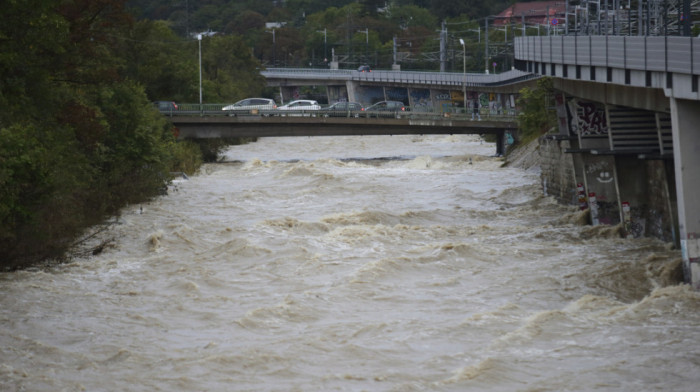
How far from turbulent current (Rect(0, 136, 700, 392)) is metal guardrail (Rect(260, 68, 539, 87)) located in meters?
50.2

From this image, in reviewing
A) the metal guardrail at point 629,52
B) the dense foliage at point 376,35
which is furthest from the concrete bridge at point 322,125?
the dense foliage at point 376,35

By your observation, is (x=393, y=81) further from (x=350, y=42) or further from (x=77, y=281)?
(x=77, y=281)

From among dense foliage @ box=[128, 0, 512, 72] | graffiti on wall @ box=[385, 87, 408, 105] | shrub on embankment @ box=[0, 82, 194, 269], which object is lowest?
shrub on embankment @ box=[0, 82, 194, 269]

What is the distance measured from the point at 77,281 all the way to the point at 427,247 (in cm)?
1006

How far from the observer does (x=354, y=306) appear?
23.6 m

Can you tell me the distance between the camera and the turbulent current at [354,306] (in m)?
18.1

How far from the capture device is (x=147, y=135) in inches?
1703

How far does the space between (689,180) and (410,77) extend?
92195 mm

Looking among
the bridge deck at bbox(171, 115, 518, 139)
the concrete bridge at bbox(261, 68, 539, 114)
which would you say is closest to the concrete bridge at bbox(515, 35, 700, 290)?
the bridge deck at bbox(171, 115, 518, 139)

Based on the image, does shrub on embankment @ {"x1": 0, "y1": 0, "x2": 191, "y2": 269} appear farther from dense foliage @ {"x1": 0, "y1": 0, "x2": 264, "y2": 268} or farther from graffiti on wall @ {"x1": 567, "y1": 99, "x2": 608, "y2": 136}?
graffiti on wall @ {"x1": 567, "y1": 99, "x2": 608, "y2": 136}

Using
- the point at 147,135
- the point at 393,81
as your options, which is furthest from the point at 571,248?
the point at 393,81

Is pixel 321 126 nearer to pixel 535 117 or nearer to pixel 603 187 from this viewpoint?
pixel 535 117

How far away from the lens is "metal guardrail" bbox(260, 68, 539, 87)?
96162mm

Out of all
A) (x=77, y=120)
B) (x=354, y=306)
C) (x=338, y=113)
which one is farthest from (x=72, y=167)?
(x=338, y=113)
